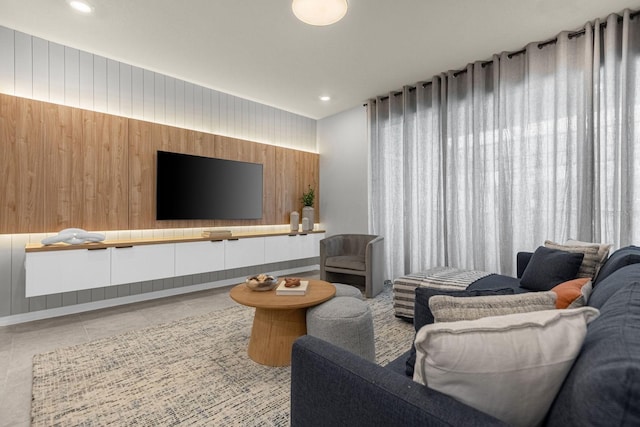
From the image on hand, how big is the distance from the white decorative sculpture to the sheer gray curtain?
3560 millimetres

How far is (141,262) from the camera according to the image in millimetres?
3359

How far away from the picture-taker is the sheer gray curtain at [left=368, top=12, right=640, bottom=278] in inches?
107

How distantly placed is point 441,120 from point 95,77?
4.08m

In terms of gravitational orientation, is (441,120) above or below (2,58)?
Answer: below

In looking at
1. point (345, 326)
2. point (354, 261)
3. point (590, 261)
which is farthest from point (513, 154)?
point (345, 326)

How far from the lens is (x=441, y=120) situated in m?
3.91

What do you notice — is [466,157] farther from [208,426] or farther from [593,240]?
[208,426]

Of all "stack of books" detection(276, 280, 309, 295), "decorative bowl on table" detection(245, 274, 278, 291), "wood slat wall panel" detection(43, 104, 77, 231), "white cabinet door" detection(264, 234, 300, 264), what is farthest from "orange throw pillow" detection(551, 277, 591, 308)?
"wood slat wall panel" detection(43, 104, 77, 231)

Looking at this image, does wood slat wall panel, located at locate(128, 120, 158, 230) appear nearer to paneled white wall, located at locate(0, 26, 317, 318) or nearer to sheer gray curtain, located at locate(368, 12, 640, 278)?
paneled white wall, located at locate(0, 26, 317, 318)

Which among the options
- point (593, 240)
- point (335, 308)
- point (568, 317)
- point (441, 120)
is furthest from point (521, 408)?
point (441, 120)

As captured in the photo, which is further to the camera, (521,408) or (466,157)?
(466,157)

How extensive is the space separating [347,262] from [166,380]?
246 centimetres

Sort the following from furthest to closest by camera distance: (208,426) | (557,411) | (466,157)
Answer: (466,157) → (208,426) → (557,411)

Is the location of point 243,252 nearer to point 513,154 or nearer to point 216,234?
point 216,234
